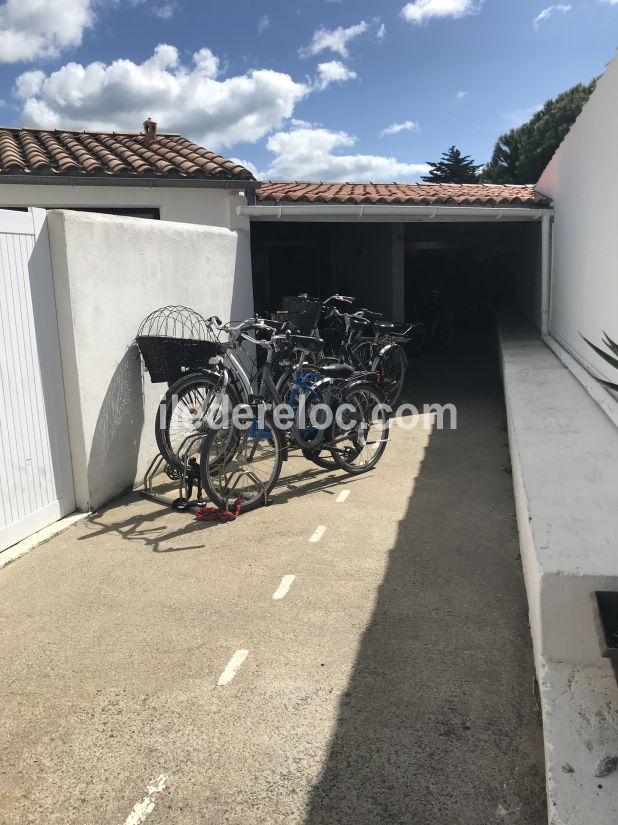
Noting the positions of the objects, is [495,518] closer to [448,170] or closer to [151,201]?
[151,201]

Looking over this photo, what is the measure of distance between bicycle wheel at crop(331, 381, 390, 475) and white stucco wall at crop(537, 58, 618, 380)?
190cm

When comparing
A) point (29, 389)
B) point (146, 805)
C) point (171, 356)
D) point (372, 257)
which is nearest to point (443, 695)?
point (146, 805)

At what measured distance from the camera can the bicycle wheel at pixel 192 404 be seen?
4.69 meters

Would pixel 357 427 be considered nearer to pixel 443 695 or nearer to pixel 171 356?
pixel 171 356

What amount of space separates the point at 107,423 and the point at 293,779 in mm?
3118

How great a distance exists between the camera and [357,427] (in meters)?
5.52

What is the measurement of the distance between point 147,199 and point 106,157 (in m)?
0.95

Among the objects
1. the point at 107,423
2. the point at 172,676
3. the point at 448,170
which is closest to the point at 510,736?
the point at 172,676

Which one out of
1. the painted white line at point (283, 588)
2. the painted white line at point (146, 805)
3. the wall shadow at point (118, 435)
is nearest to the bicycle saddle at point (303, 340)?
the wall shadow at point (118, 435)

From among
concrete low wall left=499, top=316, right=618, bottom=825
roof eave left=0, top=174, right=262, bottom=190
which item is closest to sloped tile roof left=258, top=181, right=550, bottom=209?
roof eave left=0, top=174, right=262, bottom=190

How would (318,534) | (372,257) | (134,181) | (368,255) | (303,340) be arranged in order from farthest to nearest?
(368,255) → (372,257) → (134,181) → (303,340) → (318,534)

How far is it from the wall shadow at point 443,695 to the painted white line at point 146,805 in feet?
1.66

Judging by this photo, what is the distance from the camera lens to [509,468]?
5.51m

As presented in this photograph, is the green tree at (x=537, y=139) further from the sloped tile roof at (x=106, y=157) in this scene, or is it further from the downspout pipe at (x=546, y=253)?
the sloped tile roof at (x=106, y=157)
